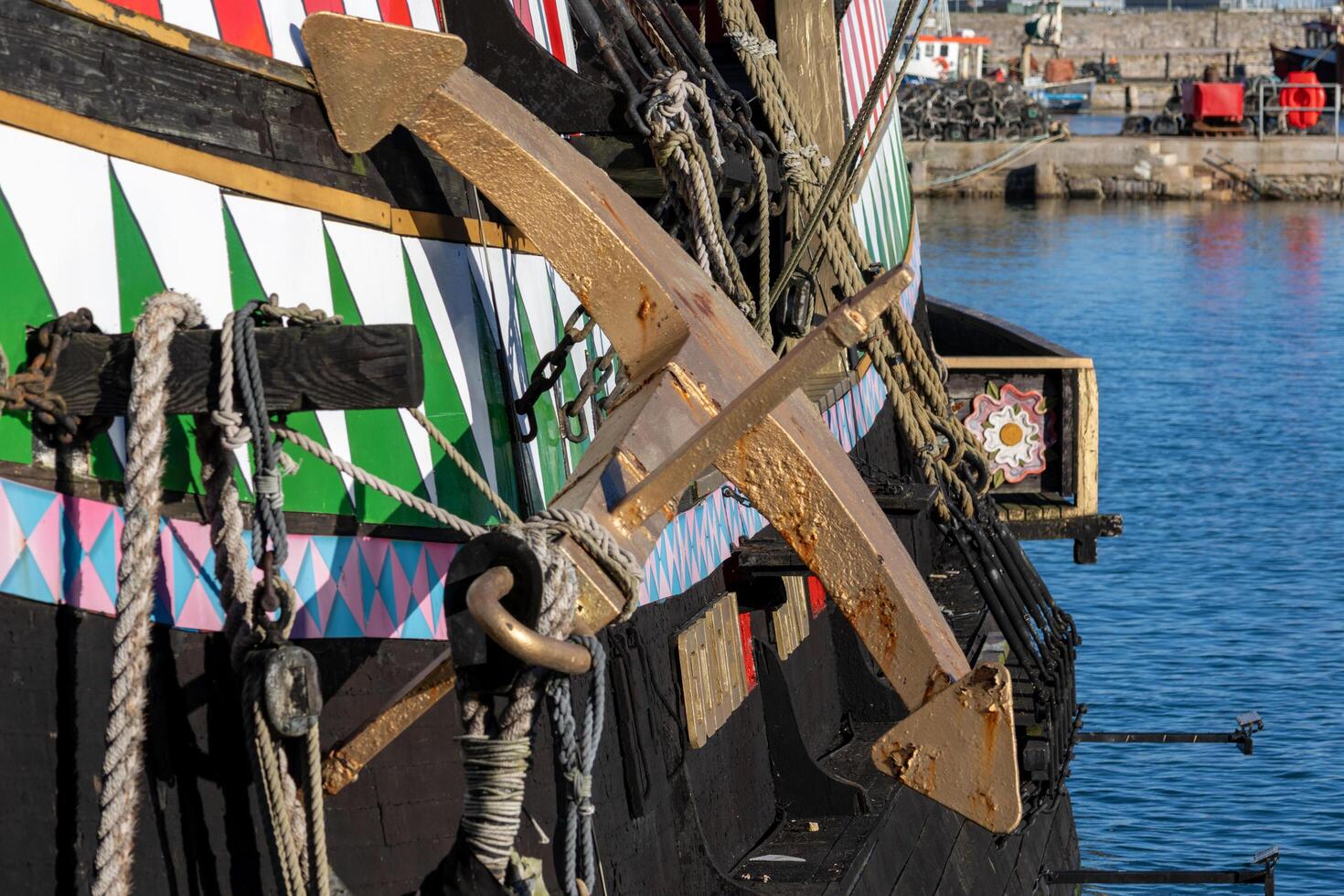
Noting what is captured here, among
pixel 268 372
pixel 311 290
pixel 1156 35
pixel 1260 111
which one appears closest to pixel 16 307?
pixel 268 372

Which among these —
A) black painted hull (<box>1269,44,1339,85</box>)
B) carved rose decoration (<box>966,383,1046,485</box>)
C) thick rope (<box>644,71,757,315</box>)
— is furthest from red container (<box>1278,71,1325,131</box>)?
thick rope (<box>644,71,757,315</box>)

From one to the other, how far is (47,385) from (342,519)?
0.81m

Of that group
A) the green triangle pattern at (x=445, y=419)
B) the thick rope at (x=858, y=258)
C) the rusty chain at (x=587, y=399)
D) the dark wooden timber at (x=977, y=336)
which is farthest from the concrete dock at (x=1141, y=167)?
the green triangle pattern at (x=445, y=419)

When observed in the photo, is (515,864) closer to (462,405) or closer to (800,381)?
(800,381)

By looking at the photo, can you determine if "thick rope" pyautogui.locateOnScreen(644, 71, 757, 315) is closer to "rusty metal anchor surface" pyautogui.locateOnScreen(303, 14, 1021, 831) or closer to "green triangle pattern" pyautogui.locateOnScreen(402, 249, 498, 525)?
"rusty metal anchor surface" pyautogui.locateOnScreen(303, 14, 1021, 831)

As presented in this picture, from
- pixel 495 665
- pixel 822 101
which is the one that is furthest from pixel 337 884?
pixel 822 101

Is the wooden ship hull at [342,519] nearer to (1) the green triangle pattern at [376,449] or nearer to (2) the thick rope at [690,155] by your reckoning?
(1) the green triangle pattern at [376,449]

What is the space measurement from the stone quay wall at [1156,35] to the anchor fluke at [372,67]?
84.5 m

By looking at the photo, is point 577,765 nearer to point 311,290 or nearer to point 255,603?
point 255,603

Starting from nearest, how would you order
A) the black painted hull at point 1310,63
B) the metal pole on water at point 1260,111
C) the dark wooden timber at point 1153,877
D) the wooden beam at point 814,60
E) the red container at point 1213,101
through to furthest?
the wooden beam at point 814,60 < the dark wooden timber at point 1153,877 < the metal pole on water at point 1260,111 < the red container at point 1213,101 < the black painted hull at point 1310,63

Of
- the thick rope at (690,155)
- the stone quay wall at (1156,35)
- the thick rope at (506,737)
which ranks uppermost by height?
the stone quay wall at (1156,35)

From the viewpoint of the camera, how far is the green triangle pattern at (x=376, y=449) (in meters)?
3.83

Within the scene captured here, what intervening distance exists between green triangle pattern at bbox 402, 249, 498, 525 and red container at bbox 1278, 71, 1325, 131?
4603 centimetres

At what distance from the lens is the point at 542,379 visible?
14.9ft
